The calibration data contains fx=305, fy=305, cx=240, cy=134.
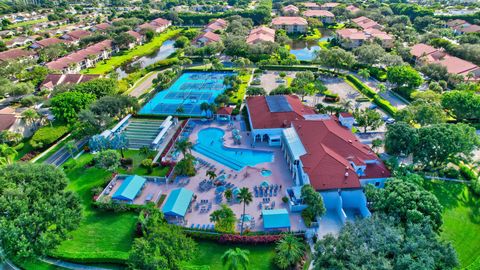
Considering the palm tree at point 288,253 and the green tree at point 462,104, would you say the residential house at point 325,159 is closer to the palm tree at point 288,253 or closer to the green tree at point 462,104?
the palm tree at point 288,253

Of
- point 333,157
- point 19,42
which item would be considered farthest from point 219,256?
point 19,42

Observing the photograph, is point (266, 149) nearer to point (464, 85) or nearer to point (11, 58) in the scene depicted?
point (464, 85)

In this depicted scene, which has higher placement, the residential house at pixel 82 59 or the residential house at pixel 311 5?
the residential house at pixel 311 5

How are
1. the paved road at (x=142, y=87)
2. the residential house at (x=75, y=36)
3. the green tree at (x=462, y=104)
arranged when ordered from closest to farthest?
the green tree at (x=462, y=104) < the paved road at (x=142, y=87) < the residential house at (x=75, y=36)

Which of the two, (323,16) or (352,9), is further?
(352,9)

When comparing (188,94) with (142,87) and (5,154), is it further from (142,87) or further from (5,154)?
(5,154)

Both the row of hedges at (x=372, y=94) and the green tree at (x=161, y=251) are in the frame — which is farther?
the row of hedges at (x=372, y=94)

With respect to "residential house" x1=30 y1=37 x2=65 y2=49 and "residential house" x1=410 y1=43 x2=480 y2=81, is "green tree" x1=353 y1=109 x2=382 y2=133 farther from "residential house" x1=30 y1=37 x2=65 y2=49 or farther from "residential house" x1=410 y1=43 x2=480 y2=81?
"residential house" x1=30 y1=37 x2=65 y2=49

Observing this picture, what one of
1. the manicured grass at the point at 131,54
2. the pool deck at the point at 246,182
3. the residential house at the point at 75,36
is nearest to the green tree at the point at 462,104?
the pool deck at the point at 246,182
